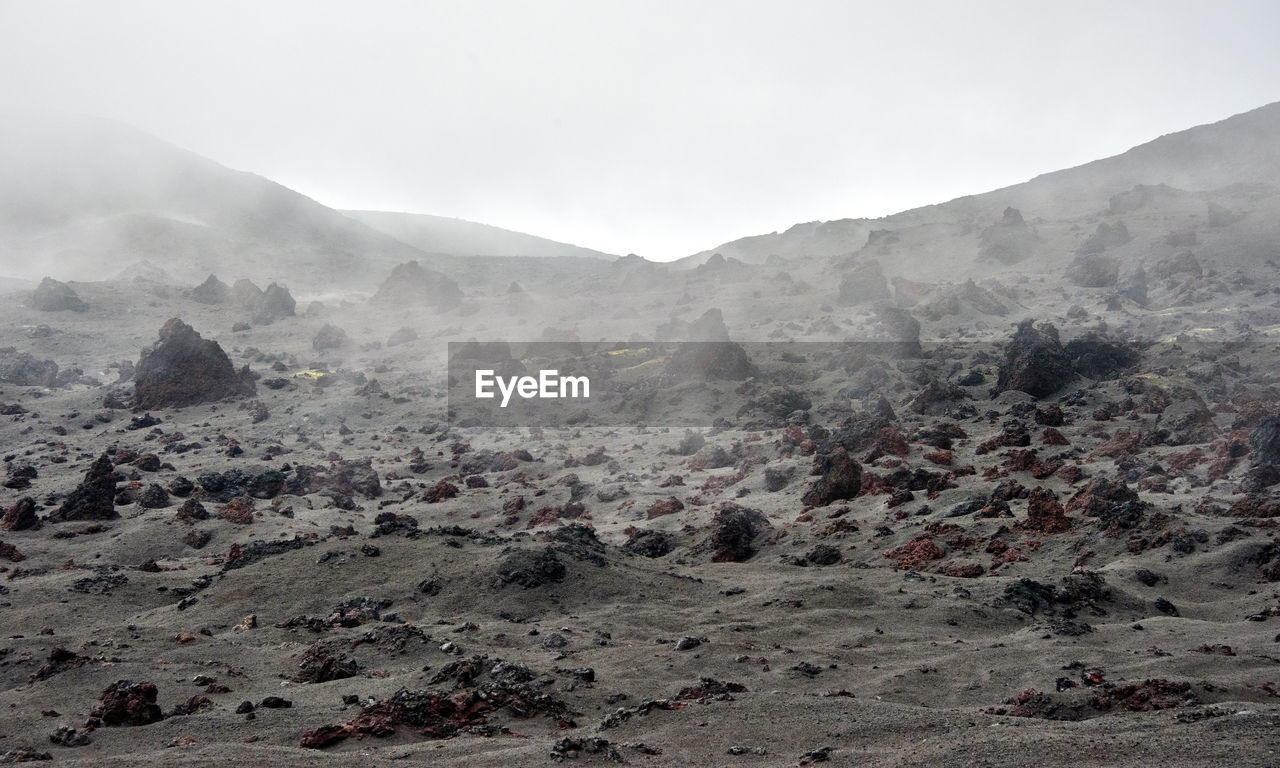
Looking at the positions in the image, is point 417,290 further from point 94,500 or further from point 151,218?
point 94,500

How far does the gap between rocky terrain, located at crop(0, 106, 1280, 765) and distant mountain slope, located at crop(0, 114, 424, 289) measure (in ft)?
90.1

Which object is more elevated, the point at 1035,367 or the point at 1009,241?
the point at 1009,241

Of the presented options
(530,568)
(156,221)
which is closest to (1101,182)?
(530,568)

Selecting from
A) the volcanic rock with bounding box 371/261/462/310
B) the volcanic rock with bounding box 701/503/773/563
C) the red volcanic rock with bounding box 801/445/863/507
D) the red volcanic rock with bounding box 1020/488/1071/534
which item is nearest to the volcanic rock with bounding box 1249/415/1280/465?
the red volcanic rock with bounding box 1020/488/1071/534

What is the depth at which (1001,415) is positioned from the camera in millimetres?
23906

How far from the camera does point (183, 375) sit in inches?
1297

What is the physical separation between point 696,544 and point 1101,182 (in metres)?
67.0

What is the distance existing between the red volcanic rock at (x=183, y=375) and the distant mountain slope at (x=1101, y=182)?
44.4 m

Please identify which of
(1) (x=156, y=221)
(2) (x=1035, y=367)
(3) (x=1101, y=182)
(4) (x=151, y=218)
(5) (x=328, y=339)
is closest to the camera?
(2) (x=1035, y=367)

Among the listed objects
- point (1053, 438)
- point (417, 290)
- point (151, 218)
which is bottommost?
point (1053, 438)

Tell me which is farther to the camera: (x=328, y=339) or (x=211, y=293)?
(x=211, y=293)

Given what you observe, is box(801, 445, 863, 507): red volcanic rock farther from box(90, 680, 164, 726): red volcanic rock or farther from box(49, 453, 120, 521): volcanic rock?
box(49, 453, 120, 521): volcanic rock

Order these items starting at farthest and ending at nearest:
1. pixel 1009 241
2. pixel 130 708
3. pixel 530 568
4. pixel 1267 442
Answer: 1. pixel 1009 241
2. pixel 1267 442
3. pixel 530 568
4. pixel 130 708

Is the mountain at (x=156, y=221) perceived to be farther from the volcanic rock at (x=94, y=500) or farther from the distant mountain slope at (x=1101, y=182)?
the volcanic rock at (x=94, y=500)
